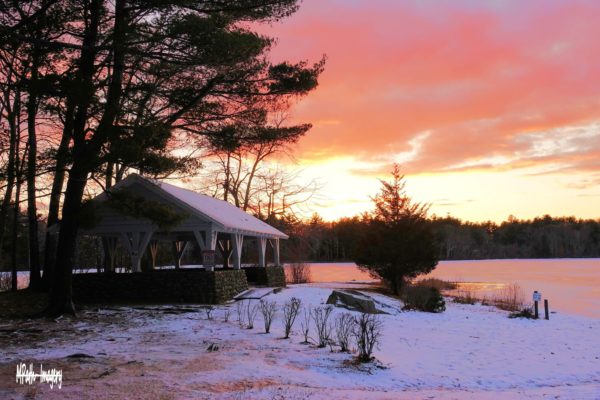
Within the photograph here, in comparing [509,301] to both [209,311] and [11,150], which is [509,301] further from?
[11,150]

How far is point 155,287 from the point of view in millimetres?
17891

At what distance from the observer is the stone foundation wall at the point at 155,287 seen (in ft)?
57.0

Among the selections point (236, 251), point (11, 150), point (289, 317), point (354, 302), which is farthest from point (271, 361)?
point (11, 150)

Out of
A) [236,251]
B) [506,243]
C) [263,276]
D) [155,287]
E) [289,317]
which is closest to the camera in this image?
[289,317]

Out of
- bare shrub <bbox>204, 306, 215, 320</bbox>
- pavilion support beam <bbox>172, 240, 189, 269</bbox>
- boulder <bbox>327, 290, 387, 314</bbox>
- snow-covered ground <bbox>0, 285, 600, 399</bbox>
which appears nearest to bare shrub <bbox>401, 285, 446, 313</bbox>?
boulder <bbox>327, 290, 387, 314</bbox>

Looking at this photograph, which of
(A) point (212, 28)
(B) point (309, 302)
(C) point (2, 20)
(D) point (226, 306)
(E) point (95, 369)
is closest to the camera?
(E) point (95, 369)

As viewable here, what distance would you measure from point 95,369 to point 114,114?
6.66 m

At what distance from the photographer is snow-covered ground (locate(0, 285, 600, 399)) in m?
6.76

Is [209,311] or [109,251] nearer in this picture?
[209,311]

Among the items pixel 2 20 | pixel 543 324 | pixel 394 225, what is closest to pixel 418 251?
pixel 394 225

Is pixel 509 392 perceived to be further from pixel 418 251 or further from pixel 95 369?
pixel 418 251

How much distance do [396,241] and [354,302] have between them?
844 cm

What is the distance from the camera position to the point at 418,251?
2488 centimetres

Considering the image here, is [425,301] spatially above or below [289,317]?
below
